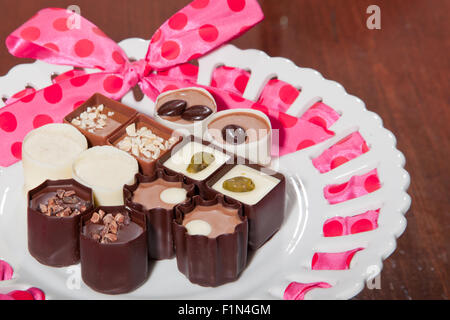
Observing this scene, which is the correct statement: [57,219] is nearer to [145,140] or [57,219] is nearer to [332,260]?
[145,140]

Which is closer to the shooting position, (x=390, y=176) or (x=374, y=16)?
(x=390, y=176)

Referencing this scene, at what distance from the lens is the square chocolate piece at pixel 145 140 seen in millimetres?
1446

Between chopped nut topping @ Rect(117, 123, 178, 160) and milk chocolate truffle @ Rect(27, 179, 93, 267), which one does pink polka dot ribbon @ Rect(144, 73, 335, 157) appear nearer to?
chopped nut topping @ Rect(117, 123, 178, 160)

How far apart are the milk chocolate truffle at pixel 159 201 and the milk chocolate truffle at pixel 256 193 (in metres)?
0.06

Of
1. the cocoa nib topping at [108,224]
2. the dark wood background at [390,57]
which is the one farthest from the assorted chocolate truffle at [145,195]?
the dark wood background at [390,57]

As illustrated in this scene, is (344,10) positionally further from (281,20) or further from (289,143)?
(289,143)

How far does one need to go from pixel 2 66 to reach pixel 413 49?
1242 millimetres

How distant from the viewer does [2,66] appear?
210 cm

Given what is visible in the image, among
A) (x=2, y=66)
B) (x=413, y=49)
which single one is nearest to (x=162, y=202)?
(x=2, y=66)

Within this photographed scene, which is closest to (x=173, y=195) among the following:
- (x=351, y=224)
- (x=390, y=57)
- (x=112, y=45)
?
(x=351, y=224)

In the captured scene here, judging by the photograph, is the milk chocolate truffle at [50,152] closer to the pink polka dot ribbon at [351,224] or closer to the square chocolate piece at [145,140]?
the square chocolate piece at [145,140]

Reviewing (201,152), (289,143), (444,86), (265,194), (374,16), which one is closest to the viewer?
(265,194)

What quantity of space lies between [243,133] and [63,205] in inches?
17.4
